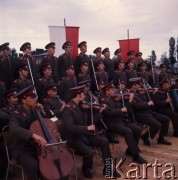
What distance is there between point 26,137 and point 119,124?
2.41 m

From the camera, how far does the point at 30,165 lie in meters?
4.01

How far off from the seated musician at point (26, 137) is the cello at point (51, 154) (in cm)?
11

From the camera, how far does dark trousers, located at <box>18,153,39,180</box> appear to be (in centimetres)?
400

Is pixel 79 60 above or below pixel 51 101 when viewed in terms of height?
above

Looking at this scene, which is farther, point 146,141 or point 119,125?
point 146,141

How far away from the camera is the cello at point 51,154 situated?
3855mm

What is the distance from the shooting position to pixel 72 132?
16.0ft

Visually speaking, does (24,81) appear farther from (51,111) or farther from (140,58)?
(140,58)

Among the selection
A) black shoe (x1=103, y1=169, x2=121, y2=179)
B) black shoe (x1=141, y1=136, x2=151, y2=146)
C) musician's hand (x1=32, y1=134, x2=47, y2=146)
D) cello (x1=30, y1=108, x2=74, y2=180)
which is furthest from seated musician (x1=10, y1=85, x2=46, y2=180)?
black shoe (x1=141, y1=136, x2=151, y2=146)

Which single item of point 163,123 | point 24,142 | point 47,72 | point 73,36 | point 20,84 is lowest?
point 163,123

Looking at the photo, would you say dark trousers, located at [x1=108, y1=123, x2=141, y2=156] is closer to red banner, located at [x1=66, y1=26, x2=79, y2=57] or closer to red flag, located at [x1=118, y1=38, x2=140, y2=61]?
red banner, located at [x1=66, y1=26, x2=79, y2=57]

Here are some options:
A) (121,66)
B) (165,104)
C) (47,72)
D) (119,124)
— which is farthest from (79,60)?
(119,124)

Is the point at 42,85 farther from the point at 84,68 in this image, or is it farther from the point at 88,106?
the point at 88,106

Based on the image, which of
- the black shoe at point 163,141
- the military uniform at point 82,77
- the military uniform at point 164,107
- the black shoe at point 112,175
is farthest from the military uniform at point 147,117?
the black shoe at point 112,175
